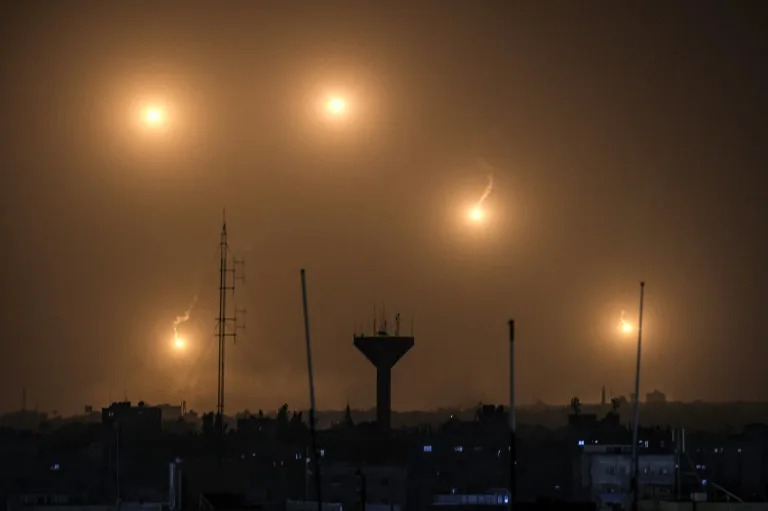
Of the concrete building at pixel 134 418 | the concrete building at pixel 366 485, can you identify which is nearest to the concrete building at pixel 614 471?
the concrete building at pixel 366 485

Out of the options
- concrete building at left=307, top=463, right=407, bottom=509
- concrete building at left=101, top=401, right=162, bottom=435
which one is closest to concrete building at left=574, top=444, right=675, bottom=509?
concrete building at left=307, top=463, right=407, bottom=509

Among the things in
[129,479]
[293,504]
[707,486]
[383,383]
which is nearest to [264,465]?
[129,479]

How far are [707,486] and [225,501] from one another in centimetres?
1894

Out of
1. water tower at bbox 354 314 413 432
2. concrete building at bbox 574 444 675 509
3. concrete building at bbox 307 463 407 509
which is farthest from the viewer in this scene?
water tower at bbox 354 314 413 432

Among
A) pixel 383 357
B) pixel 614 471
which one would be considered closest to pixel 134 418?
pixel 383 357

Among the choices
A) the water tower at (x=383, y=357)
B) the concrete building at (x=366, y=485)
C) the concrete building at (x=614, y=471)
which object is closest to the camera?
the concrete building at (x=366, y=485)

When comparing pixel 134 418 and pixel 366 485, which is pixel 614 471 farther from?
pixel 134 418

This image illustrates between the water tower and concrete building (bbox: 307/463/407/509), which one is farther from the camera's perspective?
the water tower

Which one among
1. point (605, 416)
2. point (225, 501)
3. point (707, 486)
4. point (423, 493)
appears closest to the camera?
point (225, 501)

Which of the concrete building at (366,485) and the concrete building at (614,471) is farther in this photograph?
the concrete building at (614,471)

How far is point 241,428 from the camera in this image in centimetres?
8244

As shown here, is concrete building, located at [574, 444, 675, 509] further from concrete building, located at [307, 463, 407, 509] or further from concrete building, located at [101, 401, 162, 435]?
concrete building, located at [101, 401, 162, 435]

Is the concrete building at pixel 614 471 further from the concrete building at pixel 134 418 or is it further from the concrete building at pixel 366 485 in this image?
the concrete building at pixel 134 418

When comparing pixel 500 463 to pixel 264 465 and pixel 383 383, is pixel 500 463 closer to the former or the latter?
pixel 383 383
